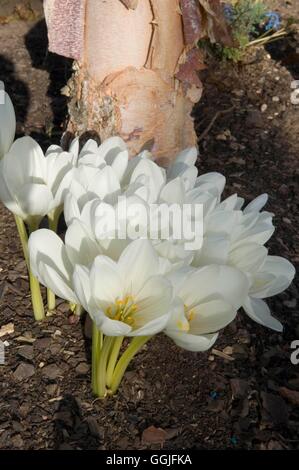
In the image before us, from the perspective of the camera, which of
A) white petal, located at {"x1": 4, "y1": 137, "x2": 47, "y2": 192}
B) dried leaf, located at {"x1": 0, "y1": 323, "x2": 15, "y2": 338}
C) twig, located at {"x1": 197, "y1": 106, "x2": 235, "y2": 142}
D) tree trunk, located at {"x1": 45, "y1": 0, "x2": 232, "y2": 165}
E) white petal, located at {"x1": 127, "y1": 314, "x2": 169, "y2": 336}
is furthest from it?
twig, located at {"x1": 197, "y1": 106, "x2": 235, "y2": 142}

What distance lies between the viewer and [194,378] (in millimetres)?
1435

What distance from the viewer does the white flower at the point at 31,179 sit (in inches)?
48.3

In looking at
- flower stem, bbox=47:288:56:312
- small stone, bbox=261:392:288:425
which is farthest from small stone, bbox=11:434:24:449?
small stone, bbox=261:392:288:425

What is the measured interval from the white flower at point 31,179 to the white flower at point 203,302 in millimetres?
326

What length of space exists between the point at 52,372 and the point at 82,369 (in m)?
0.07

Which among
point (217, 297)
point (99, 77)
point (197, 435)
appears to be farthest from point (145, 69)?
point (197, 435)

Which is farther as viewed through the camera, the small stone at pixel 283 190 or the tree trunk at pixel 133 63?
the small stone at pixel 283 190

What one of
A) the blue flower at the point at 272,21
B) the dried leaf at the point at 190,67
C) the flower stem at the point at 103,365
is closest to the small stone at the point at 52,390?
the flower stem at the point at 103,365

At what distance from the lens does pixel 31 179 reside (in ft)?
4.22

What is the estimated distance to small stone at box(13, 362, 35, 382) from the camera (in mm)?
1394

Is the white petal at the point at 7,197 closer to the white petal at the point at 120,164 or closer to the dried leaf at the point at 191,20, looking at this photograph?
the white petal at the point at 120,164

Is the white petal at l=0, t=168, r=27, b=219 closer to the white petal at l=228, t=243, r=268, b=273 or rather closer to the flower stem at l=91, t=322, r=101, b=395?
the flower stem at l=91, t=322, r=101, b=395

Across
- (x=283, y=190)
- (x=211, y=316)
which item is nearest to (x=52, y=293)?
(x=211, y=316)
